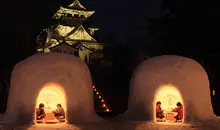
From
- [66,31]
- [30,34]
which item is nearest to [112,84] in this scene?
[30,34]

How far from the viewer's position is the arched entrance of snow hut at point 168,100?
37.5 feet

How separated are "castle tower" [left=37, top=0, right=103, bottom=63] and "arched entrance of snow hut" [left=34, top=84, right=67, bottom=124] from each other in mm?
21208

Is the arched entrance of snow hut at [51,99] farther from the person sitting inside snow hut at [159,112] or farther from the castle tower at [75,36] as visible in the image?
the castle tower at [75,36]

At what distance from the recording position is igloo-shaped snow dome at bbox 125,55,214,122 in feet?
37.9

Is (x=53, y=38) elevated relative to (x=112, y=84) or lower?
elevated

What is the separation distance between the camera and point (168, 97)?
38.6 ft

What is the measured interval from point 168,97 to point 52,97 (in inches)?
154

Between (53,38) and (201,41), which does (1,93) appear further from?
(53,38)

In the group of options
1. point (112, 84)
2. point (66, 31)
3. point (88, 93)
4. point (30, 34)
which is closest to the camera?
point (88, 93)

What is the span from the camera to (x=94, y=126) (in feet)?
34.9

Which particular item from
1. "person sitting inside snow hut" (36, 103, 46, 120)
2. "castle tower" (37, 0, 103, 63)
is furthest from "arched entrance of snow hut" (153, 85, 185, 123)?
"castle tower" (37, 0, 103, 63)

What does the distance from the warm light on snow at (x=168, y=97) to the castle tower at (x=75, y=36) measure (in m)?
21.0

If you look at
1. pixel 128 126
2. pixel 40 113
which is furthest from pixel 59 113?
pixel 128 126

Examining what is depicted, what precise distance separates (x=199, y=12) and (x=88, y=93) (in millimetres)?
9223
